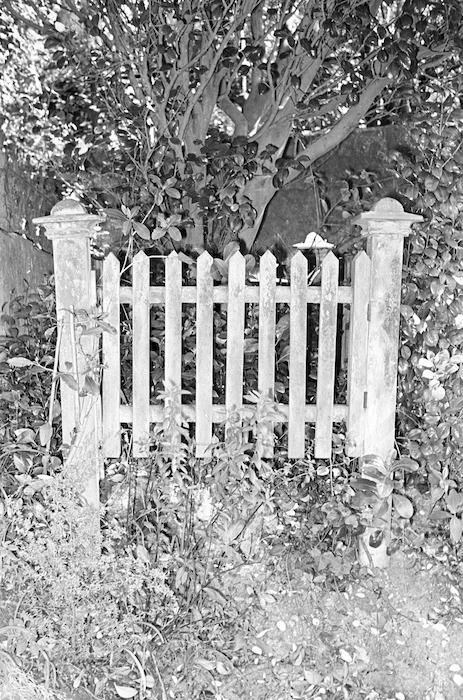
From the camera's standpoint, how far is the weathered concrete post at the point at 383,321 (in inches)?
119

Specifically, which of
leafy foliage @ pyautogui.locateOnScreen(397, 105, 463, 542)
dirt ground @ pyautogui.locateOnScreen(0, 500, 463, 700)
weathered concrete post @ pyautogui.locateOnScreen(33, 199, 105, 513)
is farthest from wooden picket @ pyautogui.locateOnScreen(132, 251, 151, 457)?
leafy foliage @ pyautogui.locateOnScreen(397, 105, 463, 542)

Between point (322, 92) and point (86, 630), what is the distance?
3.21m

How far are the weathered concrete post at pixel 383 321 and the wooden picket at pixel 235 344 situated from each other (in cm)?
4

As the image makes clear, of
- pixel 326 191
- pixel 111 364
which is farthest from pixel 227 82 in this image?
pixel 111 364

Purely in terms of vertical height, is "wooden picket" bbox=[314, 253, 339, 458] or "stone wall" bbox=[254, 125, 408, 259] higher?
"stone wall" bbox=[254, 125, 408, 259]

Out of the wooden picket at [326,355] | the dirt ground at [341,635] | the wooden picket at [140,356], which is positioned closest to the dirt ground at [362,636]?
the dirt ground at [341,635]

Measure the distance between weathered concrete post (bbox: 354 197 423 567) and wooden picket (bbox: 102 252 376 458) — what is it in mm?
43

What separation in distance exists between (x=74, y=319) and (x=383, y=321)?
136cm

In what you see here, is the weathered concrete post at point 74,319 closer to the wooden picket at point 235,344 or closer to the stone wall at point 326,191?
the wooden picket at point 235,344

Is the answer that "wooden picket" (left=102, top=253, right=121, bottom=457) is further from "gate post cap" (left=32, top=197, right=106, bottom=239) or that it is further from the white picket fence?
"gate post cap" (left=32, top=197, right=106, bottom=239)

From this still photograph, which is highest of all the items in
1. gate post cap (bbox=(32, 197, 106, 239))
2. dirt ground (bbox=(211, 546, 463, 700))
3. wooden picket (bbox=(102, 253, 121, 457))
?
gate post cap (bbox=(32, 197, 106, 239))

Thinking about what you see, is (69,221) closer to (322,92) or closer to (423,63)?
(322,92)

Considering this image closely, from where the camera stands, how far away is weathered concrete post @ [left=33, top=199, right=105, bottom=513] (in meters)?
2.99

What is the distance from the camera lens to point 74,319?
3.04 meters
